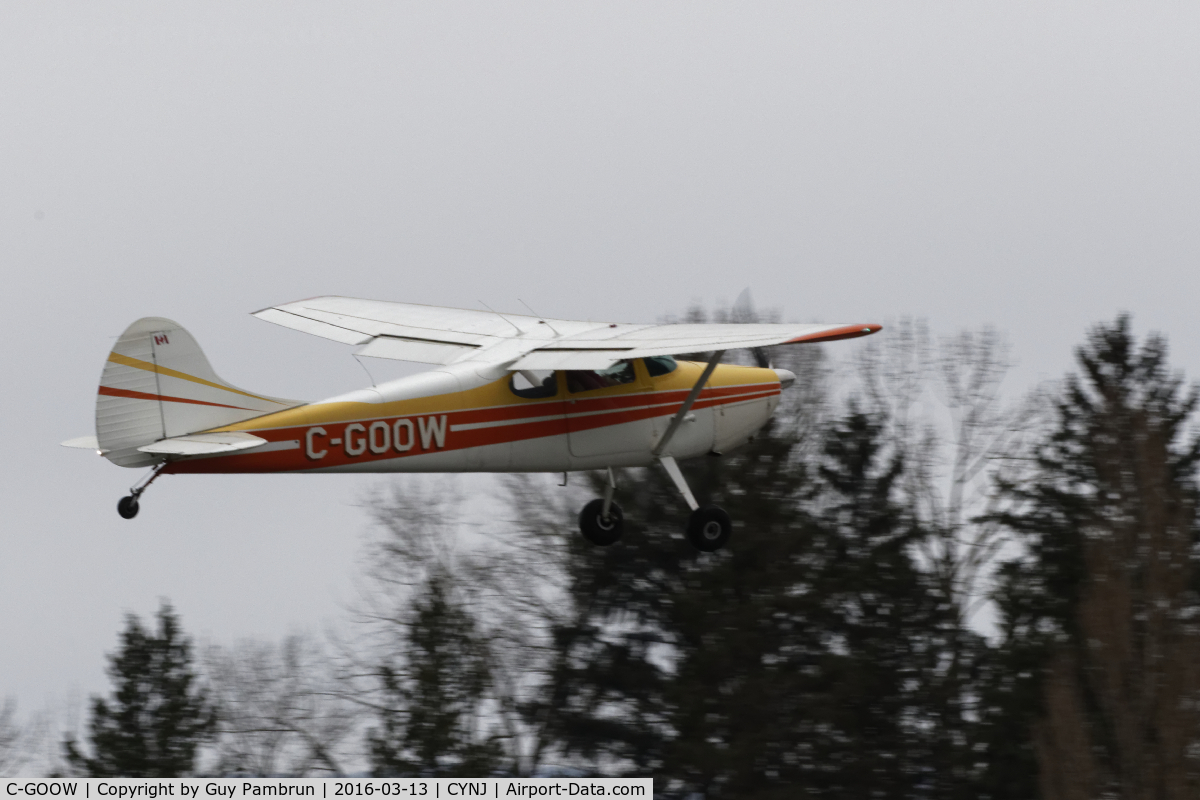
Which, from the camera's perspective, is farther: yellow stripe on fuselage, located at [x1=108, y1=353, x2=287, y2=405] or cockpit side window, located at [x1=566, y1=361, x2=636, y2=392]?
cockpit side window, located at [x1=566, y1=361, x2=636, y2=392]

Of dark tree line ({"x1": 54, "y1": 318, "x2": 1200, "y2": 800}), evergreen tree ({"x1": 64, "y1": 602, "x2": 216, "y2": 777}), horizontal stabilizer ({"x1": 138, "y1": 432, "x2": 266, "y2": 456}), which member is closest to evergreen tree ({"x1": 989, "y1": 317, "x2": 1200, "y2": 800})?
dark tree line ({"x1": 54, "y1": 318, "x2": 1200, "y2": 800})

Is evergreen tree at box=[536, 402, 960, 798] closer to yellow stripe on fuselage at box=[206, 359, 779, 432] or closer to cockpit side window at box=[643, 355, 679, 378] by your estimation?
yellow stripe on fuselage at box=[206, 359, 779, 432]

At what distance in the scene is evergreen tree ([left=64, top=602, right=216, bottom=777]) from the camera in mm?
36969

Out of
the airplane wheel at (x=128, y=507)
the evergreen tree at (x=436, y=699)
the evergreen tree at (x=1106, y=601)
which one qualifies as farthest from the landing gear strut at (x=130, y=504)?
the evergreen tree at (x=436, y=699)

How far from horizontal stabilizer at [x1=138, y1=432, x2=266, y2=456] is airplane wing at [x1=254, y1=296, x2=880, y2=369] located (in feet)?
9.29

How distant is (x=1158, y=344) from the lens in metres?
38.5

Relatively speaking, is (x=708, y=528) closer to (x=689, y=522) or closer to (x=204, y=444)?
(x=689, y=522)

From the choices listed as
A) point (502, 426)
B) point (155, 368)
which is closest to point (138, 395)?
point (155, 368)

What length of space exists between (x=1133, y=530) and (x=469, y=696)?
14666mm

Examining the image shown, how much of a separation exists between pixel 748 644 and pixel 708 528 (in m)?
16.8

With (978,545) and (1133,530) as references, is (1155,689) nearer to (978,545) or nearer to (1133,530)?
(1133,530)

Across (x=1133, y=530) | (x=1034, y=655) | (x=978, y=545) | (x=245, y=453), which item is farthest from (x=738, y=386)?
(x=978, y=545)
